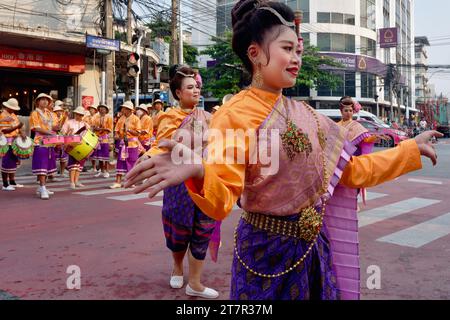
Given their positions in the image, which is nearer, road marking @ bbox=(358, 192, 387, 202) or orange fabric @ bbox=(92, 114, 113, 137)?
road marking @ bbox=(358, 192, 387, 202)

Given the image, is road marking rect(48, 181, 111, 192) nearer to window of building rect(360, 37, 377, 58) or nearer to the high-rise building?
the high-rise building

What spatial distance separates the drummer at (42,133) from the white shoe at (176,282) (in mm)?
5128

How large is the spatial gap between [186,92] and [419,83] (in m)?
99.1

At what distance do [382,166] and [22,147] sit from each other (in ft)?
26.7

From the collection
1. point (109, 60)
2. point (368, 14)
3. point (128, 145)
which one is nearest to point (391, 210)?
point (128, 145)

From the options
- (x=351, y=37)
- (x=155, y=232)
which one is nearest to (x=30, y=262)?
(x=155, y=232)

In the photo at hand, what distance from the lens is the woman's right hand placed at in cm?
140

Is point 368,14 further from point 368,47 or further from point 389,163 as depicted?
point 389,163

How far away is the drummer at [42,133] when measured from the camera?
802 centimetres

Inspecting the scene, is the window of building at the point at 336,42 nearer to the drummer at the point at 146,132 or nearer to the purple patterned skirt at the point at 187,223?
the drummer at the point at 146,132

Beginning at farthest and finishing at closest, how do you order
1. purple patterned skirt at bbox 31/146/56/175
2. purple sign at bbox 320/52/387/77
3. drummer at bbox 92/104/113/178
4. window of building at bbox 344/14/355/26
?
window of building at bbox 344/14/355/26 < purple sign at bbox 320/52/387/77 < drummer at bbox 92/104/113/178 < purple patterned skirt at bbox 31/146/56/175

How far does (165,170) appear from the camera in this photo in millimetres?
1407

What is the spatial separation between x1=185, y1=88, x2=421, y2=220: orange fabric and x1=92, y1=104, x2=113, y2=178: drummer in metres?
9.75

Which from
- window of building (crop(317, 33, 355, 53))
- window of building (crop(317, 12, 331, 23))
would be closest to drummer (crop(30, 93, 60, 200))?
window of building (crop(317, 33, 355, 53))
